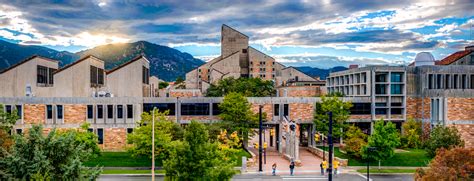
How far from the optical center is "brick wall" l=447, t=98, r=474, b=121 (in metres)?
52.8

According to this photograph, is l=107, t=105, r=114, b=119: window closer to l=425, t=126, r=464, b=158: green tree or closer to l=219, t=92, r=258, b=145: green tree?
l=219, t=92, r=258, b=145: green tree

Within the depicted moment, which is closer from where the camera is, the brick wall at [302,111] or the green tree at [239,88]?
the brick wall at [302,111]

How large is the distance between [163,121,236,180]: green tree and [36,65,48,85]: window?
37056mm

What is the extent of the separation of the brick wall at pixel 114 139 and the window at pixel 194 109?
A: 24.1 feet

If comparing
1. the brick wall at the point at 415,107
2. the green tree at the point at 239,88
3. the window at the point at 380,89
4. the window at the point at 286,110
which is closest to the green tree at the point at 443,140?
the brick wall at the point at 415,107

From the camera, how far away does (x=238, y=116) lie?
173 feet

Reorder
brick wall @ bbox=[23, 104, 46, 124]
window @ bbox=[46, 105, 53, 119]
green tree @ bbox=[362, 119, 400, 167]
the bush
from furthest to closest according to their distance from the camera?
window @ bbox=[46, 105, 53, 119], brick wall @ bbox=[23, 104, 46, 124], green tree @ bbox=[362, 119, 400, 167], the bush

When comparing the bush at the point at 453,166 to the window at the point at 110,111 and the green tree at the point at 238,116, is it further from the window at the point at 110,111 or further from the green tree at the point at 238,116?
the window at the point at 110,111

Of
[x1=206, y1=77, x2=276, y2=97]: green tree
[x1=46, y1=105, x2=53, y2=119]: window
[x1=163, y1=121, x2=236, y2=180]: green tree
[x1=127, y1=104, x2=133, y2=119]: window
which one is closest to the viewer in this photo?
[x1=163, y1=121, x2=236, y2=180]: green tree

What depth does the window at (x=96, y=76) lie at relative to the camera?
57.9 meters

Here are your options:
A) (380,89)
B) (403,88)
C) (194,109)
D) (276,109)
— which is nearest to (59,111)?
(194,109)

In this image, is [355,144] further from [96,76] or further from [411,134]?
[96,76]

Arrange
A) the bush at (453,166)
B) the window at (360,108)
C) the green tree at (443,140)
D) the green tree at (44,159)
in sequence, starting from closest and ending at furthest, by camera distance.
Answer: the green tree at (44,159) < the bush at (453,166) < the green tree at (443,140) < the window at (360,108)

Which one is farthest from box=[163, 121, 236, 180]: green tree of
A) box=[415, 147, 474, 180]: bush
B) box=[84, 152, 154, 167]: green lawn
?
box=[84, 152, 154, 167]: green lawn
